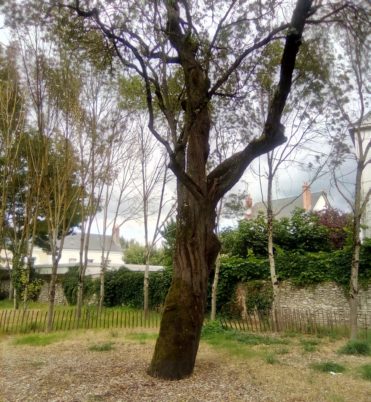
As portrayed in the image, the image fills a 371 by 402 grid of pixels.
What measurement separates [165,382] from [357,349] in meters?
4.37

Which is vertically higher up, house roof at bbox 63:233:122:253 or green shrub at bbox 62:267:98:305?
house roof at bbox 63:233:122:253

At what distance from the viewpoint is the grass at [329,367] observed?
648cm

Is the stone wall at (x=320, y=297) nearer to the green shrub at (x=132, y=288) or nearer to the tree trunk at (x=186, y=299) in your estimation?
the green shrub at (x=132, y=288)

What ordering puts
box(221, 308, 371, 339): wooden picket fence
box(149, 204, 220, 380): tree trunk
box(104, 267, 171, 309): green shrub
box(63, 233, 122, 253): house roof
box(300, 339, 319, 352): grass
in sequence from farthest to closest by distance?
box(63, 233, 122, 253): house roof, box(104, 267, 171, 309): green shrub, box(221, 308, 371, 339): wooden picket fence, box(300, 339, 319, 352): grass, box(149, 204, 220, 380): tree trunk

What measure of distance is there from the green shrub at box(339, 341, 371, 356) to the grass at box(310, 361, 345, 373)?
1390 mm

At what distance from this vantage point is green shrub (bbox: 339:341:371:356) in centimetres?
791

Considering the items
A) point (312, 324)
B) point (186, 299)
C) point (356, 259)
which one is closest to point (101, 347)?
point (186, 299)

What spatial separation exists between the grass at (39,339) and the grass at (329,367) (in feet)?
19.2

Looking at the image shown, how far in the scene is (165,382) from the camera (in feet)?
18.4

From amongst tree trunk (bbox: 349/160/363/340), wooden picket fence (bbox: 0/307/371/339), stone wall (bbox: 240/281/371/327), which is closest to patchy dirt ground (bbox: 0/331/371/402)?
tree trunk (bbox: 349/160/363/340)

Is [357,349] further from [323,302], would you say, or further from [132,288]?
[132,288]

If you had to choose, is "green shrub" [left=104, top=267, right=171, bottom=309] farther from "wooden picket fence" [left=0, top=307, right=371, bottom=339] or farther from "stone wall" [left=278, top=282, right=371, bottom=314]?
"stone wall" [left=278, top=282, right=371, bottom=314]

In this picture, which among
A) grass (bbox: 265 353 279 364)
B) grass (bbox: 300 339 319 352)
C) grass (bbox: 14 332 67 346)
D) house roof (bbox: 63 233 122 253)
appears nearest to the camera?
grass (bbox: 265 353 279 364)

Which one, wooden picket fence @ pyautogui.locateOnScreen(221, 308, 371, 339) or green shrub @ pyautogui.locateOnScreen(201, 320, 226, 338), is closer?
green shrub @ pyautogui.locateOnScreen(201, 320, 226, 338)
